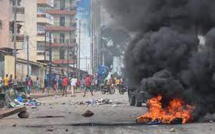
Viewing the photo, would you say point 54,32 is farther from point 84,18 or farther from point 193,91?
point 193,91

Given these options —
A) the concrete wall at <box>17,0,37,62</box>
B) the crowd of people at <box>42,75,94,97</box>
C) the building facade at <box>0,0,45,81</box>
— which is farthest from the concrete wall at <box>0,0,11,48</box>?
the concrete wall at <box>17,0,37,62</box>

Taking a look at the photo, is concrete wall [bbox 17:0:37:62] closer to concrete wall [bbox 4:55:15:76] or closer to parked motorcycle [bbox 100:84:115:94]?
concrete wall [bbox 4:55:15:76]

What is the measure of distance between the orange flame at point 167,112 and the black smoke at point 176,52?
0.23 m

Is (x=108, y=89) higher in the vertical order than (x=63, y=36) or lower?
lower

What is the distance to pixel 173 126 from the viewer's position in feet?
42.7

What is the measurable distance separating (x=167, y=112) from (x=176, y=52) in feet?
5.76

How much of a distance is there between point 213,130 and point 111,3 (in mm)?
6517

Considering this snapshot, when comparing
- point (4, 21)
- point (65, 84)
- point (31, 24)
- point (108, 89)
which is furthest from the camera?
point (31, 24)

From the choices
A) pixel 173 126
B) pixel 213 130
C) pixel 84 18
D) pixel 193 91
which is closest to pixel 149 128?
pixel 173 126

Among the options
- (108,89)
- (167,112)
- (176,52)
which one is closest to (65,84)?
(108,89)

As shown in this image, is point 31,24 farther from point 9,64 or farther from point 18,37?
point 9,64

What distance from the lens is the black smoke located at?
14.3 meters

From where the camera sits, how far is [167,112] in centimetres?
1412

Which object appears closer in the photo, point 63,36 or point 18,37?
point 18,37
